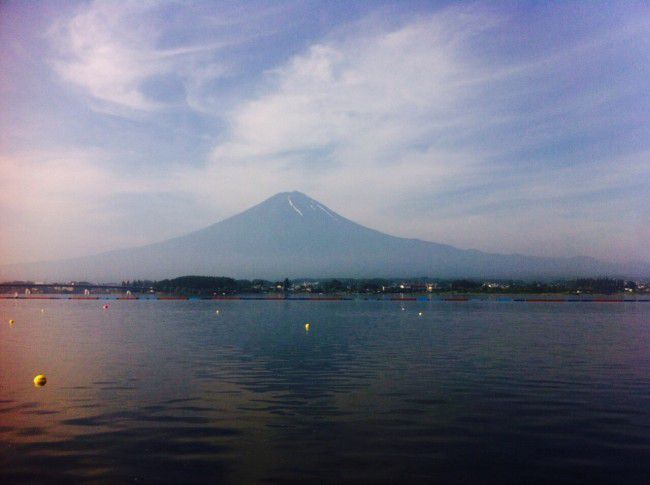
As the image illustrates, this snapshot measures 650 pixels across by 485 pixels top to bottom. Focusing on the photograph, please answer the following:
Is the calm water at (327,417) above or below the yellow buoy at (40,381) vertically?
below

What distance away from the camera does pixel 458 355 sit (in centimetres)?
3036

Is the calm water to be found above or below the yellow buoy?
below

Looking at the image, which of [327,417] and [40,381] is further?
[40,381]

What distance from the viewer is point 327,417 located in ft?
51.9

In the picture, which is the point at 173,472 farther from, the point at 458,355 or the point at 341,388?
the point at 458,355

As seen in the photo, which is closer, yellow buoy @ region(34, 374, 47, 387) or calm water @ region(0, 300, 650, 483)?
calm water @ region(0, 300, 650, 483)

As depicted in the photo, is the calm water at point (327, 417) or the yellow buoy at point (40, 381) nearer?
the calm water at point (327, 417)

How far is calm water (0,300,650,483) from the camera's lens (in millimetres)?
11398

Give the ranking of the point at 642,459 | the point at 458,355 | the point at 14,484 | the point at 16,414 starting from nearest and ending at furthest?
the point at 14,484, the point at 642,459, the point at 16,414, the point at 458,355

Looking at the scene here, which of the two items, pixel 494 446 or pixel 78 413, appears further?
pixel 78 413

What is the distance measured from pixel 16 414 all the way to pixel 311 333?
3131cm

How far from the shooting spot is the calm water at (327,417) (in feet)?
37.4

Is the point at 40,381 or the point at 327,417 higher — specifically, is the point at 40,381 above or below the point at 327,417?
above

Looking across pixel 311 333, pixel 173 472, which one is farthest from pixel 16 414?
pixel 311 333
